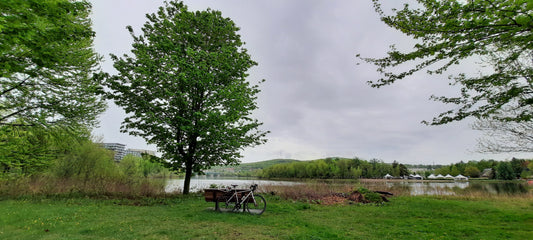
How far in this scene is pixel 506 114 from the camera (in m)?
9.02

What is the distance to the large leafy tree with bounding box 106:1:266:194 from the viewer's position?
1246cm

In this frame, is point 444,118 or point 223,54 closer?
point 444,118

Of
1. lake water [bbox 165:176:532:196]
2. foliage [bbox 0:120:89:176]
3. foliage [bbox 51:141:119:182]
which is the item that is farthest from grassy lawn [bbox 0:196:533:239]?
foliage [bbox 51:141:119:182]

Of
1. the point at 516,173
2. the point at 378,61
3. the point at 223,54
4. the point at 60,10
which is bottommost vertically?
the point at 516,173

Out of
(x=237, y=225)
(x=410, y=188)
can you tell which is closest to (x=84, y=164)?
(x=237, y=225)

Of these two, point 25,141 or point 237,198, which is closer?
point 237,198

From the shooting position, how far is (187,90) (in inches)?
538

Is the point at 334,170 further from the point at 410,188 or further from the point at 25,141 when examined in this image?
the point at 25,141

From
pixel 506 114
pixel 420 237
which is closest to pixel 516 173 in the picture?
pixel 506 114

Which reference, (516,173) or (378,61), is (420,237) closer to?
(378,61)

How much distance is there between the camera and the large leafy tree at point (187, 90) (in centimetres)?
1246

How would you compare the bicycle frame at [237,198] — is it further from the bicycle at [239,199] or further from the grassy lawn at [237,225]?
the grassy lawn at [237,225]

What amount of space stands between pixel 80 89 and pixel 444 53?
15165 millimetres

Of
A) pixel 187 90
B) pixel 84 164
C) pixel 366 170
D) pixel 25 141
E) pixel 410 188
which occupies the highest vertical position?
pixel 187 90
